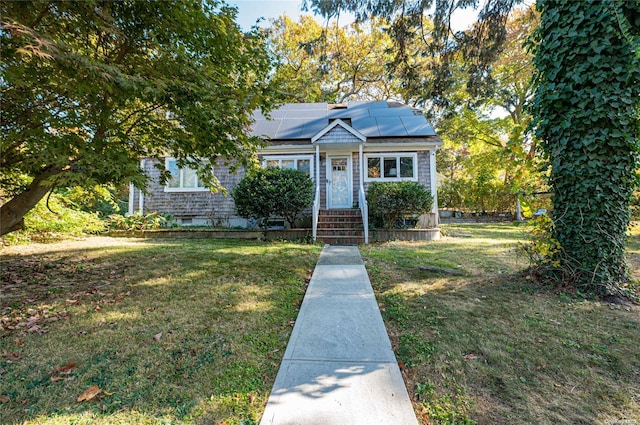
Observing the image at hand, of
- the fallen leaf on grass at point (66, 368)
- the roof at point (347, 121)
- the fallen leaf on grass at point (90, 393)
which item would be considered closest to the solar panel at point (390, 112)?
the roof at point (347, 121)

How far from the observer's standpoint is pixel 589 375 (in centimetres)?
229

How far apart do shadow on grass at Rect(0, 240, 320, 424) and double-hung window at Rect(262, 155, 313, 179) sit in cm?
697

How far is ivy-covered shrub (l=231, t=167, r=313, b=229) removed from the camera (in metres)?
9.25

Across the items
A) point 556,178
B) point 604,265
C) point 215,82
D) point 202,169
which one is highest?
point 215,82

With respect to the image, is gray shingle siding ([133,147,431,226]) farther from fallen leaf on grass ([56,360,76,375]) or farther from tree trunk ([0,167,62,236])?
fallen leaf on grass ([56,360,76,375])

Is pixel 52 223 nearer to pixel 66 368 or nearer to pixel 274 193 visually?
pixel 274 193

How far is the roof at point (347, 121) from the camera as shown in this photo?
38.9 ft

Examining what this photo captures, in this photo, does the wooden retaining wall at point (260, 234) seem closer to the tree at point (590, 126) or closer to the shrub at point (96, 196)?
the shrub at point (96, 196)

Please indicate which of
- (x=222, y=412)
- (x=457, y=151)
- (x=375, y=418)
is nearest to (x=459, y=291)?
(x=375, y=418)

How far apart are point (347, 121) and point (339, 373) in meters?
12.2

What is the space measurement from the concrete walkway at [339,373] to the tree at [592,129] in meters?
3.12

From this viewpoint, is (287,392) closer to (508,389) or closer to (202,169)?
(508,389)

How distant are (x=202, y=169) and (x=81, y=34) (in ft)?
8.76

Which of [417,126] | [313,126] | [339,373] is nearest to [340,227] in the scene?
[313,126]
